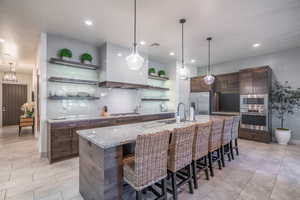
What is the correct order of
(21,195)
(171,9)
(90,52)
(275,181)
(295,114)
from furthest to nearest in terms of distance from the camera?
1. (295,114)
2. (90,52)
3. (171,9)
4. (275,181)
5. (21,195)

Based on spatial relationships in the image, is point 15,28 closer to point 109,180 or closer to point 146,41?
point 146,41

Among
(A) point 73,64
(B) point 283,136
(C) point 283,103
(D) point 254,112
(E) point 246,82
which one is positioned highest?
(A) point 73,64

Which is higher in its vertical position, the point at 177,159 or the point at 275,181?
the point at 177,159

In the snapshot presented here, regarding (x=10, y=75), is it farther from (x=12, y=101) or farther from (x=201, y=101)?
(x=201, y=101)

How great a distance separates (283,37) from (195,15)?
289cm

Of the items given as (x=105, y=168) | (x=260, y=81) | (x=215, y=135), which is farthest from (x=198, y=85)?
(x=105, y=168)

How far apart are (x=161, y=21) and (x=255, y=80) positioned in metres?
4.00

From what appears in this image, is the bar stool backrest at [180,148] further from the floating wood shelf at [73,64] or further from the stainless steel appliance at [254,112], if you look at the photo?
the stainless steel appliance at [254,112]

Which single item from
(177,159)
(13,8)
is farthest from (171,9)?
(13,8)

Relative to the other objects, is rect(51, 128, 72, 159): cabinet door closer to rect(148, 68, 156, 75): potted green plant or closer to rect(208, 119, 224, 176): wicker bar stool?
rect(208, 119, 224, 176): wicker bar stool

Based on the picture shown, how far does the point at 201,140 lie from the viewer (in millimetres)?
2240

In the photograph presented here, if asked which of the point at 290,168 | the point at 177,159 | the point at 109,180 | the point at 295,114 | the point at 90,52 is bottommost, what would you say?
the point at 290,168

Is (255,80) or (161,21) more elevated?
(161,21)

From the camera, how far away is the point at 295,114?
14.9 feet
